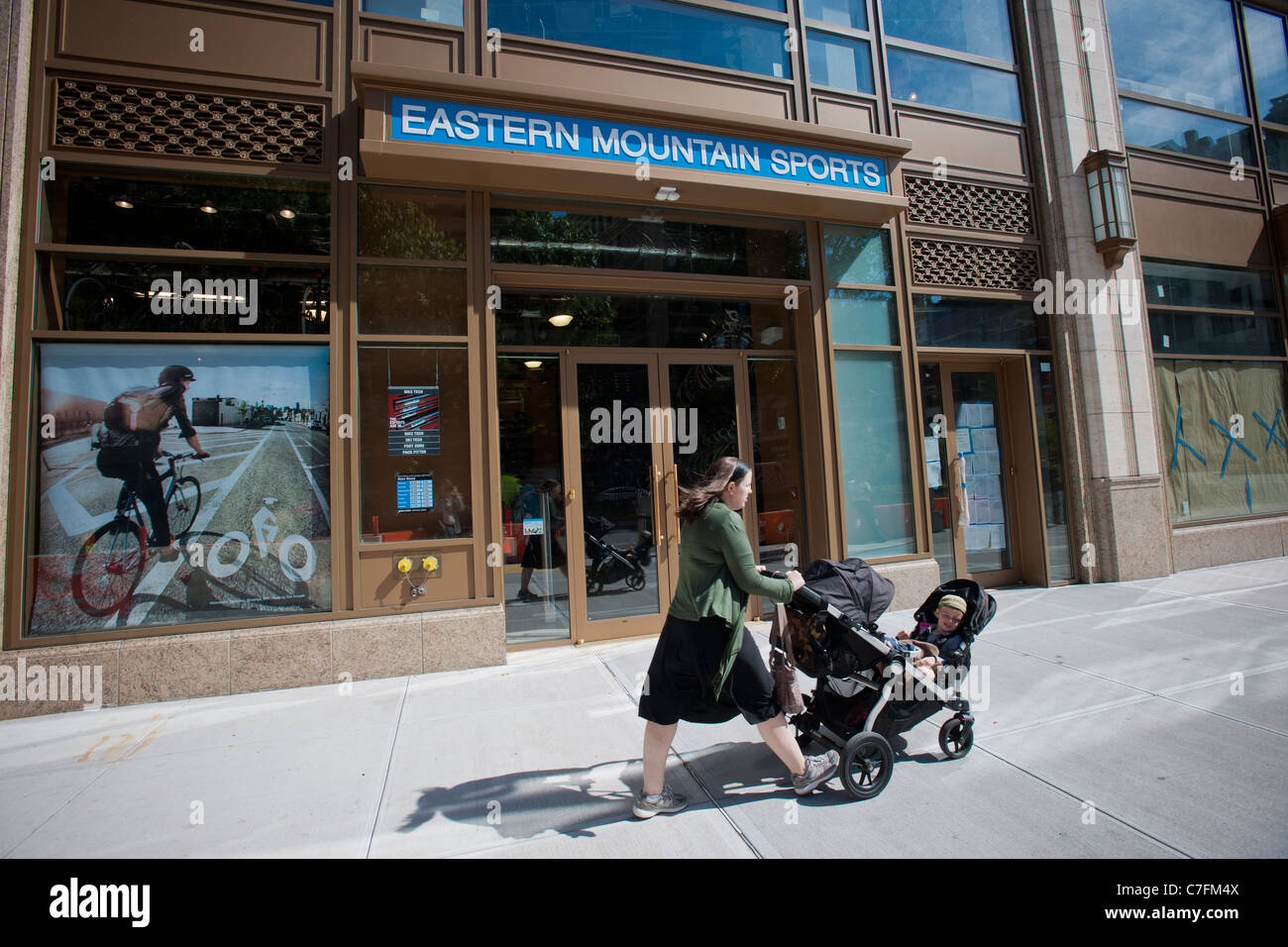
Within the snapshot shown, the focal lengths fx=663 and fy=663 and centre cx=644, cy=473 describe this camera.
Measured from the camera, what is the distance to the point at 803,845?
9.33 feet

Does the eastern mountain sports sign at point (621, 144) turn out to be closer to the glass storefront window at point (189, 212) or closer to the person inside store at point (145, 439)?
the glass storefront window at point (189, 212)

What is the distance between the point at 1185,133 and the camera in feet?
29.9

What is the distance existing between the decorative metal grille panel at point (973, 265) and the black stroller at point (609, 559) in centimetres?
445

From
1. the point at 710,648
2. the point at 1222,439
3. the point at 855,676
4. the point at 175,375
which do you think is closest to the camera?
the point at 710,648

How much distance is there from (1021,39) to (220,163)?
30.4 ft

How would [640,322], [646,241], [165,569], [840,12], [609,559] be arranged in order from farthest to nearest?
[840,12] < [640,322] < [646,241] < [609,559] < [165,569]

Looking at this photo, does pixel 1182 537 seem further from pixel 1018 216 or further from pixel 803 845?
pixel 803 845

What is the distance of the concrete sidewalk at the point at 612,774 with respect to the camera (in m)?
2.93

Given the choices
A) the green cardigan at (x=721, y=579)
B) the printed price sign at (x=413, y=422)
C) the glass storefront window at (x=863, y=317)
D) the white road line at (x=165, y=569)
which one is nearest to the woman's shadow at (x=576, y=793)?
the green cardigan at (x=721, y=579)

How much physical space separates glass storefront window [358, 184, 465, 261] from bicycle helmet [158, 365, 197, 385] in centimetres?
166

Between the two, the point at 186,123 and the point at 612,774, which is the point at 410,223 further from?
the point at 612,774

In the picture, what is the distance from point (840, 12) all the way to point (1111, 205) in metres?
3.96

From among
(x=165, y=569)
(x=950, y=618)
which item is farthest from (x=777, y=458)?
(x=165, y=569)

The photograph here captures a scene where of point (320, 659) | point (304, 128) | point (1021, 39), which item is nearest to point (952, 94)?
point (1021, 39)
